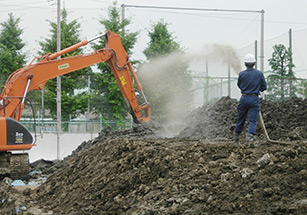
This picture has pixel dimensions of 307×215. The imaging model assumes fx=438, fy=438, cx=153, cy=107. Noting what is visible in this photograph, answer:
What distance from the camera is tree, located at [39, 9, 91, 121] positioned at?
23688 mm

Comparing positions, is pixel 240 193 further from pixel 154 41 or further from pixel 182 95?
pixel 154 41

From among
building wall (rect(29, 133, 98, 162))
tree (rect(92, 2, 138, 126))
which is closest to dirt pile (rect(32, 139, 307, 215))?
building wall (rect(29, 133, 98, 162))

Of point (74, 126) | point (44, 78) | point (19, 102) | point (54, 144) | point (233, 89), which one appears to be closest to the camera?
point (19, 102)

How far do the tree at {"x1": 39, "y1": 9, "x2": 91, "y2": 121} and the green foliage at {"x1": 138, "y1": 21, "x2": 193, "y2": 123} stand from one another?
3488 millimetres

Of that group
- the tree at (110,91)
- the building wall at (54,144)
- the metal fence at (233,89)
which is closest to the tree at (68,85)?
the tree at (110,91)

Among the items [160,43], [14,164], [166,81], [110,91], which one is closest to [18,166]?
[14,164]

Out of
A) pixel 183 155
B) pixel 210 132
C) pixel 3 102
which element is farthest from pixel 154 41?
pixel 183 155

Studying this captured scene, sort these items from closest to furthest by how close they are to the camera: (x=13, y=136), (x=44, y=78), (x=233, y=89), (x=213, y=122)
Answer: (x=13, y=136), (x=44, y=78), (x=213, y=122), (x=233, y=89)

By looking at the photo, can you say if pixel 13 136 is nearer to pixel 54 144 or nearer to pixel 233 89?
pixel 54 144

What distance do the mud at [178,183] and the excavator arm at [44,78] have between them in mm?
2079

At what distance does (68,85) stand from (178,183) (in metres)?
19.1

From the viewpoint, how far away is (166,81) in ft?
80.0

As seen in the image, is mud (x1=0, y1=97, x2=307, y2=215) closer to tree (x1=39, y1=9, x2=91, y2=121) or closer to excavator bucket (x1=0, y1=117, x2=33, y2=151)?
excavator bucket (x1=0, y1=117, x2=33, y2=151)

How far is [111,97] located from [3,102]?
11820mm
